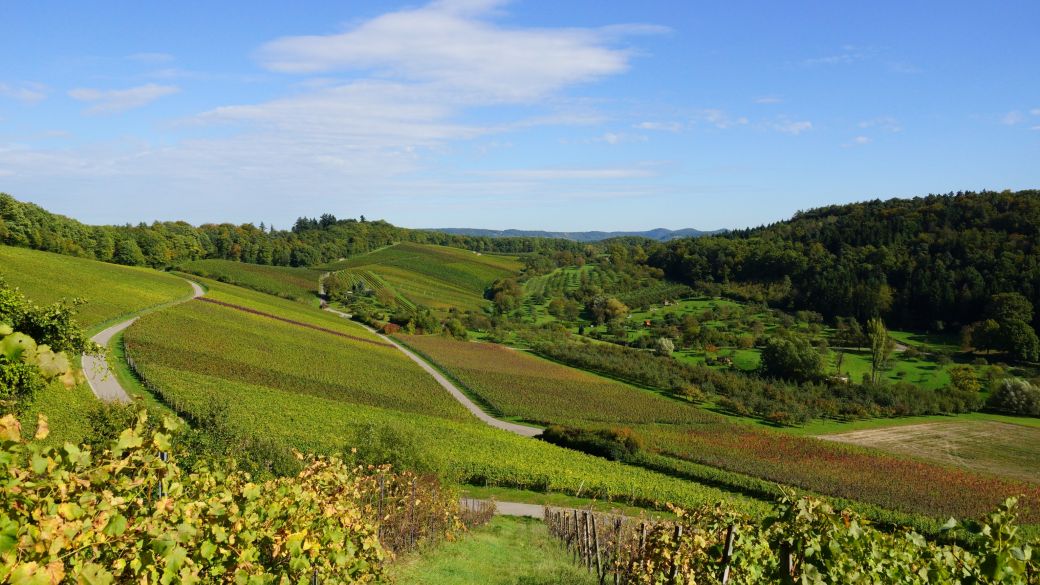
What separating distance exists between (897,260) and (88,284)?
136 metres

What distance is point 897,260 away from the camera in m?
129

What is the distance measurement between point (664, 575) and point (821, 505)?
458 cm

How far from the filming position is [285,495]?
30.0 feet

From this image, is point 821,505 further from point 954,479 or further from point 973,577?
point 954,479

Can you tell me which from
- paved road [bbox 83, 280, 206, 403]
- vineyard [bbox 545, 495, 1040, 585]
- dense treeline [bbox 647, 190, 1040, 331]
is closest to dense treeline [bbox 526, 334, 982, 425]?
dense treeline [bbox 647, 190, 1040, 331]

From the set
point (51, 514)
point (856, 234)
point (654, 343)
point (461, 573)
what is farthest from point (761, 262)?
point (51, 514)

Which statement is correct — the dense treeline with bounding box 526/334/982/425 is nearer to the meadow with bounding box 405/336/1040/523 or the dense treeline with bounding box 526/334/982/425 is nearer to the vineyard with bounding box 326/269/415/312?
the meadow with bounding box 405/336/1040/523

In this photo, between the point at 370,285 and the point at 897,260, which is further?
the point at 370,285

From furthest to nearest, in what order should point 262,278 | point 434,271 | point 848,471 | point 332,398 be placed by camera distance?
point 434,271, point 262,278, point 332,398, point 848,471

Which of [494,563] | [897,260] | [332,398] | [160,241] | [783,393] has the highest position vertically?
[897,260]

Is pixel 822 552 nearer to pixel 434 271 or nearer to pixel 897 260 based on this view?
pixel 897 260

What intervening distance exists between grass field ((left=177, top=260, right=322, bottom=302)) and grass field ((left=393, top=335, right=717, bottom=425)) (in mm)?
40990

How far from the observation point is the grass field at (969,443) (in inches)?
1911

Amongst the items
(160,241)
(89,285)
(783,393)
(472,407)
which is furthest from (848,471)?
(160,241)
